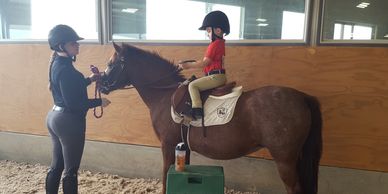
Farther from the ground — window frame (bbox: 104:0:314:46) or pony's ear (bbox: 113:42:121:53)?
window frame (bbox: 104:0:314:46)

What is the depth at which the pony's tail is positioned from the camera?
2277 mm

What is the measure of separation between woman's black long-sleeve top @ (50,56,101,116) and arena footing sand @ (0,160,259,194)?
1.24 meters

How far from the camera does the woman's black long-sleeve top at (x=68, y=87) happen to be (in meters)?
2.17

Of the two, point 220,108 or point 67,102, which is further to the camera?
point 220,108

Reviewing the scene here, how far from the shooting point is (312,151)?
2287 mm

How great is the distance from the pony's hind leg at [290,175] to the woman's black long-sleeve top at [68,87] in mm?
1453

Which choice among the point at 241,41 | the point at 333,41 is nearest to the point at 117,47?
the point at 241,41

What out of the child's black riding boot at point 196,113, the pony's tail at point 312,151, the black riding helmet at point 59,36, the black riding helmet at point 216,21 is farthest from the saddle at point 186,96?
the black riding helmet at point 59,36

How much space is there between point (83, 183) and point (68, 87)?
1.57m

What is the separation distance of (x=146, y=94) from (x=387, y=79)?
2045 millimetres

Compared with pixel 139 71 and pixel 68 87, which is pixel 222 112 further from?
pixel 68 87

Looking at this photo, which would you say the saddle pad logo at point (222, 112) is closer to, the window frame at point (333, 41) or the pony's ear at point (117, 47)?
the pony's ear at point (117, 47)

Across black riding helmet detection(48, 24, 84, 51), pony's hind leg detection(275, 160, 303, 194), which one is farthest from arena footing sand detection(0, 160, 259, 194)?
black riding helmet detection(48, 24, 84, 51)

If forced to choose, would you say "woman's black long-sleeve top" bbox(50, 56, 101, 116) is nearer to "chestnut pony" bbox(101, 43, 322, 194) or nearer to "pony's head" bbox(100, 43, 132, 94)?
"pony's head" bbox(100, 43, 132, 94)
